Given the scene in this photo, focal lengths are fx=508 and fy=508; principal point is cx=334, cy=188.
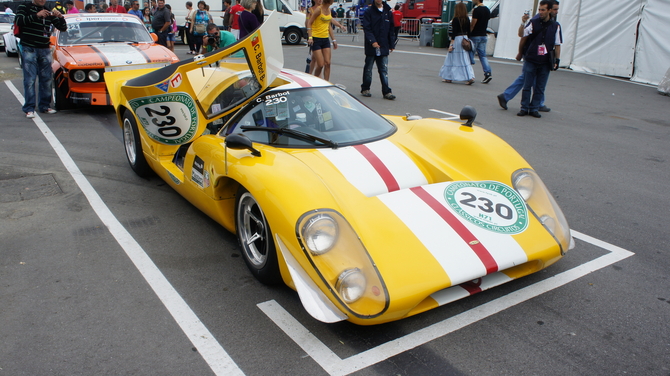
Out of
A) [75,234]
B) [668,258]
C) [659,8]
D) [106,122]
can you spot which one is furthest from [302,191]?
[659,8]

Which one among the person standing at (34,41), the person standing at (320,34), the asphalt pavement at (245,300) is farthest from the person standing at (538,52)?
the person standing at (34,41)

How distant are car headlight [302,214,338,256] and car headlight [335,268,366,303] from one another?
0.58ft

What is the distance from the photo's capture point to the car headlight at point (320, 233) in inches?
102

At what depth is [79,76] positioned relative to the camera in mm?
7527

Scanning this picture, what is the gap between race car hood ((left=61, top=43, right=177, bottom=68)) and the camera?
7.49 meters

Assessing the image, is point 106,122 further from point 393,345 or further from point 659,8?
point 659,8

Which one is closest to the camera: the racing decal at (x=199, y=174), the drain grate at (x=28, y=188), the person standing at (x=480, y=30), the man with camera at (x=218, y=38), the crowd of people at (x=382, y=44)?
the racing decal at (x=199, y=174)

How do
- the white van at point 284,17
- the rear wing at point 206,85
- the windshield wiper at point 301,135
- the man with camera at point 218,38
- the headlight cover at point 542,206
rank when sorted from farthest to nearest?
1. the white van at point 284,17
2. the man with camera at point 218,38
3. the rear wing at point 206,85
4. the windshield wiper at point 301,135
5. the headlight cover at point 542,206

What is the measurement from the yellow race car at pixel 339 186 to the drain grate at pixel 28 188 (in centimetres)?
111

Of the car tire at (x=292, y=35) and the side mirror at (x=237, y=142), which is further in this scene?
the car tire at (x=292, y=35)

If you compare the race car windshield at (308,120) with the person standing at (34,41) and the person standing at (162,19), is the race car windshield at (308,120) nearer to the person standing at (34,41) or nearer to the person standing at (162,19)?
the person standing at (34,41)

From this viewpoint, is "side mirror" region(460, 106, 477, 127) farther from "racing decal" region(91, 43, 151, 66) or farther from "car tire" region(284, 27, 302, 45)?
"car tire" region(284, 27, 302, 45)

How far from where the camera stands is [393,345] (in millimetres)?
2555

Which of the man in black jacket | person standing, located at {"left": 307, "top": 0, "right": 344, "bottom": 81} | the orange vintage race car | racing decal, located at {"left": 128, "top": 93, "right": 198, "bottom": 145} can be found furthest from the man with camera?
racing decal, located at {"left": 128, "top": 93, "right": 198, "bottom": 145}
